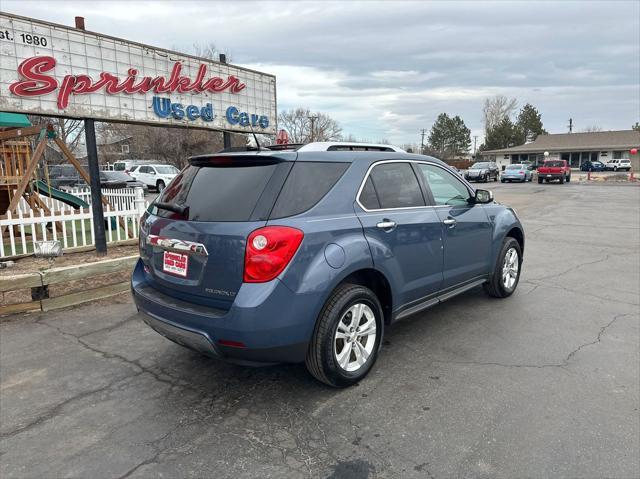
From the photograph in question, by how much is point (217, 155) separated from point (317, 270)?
118 cm

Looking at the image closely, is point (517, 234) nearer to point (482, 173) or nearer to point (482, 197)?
point (482, 197)

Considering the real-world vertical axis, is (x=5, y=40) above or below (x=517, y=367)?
above

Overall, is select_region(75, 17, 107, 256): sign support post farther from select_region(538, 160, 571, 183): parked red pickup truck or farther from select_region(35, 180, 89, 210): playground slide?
Answer: select_region(538, 160, 571, 183): parked red pickup truck

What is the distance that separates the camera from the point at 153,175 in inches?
1051

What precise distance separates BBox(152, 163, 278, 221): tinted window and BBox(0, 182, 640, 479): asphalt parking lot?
1.34 meters

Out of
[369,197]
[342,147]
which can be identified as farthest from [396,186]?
[342,147]

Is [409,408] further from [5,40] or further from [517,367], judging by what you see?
[5,40]

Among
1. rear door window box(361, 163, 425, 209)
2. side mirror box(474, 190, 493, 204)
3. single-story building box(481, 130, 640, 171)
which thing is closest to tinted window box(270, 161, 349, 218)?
rear door window box(361, 163, 425, 209)

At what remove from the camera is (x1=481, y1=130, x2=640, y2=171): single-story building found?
6234 cm

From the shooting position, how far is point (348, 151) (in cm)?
365

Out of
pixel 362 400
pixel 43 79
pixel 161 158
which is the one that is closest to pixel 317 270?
pixel 362 400

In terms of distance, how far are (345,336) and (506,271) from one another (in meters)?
3.01

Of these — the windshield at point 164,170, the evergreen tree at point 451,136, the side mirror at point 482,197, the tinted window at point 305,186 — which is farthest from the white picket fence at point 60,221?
the evergreen tree at point 451,136

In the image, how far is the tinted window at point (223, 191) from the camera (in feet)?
9.87
